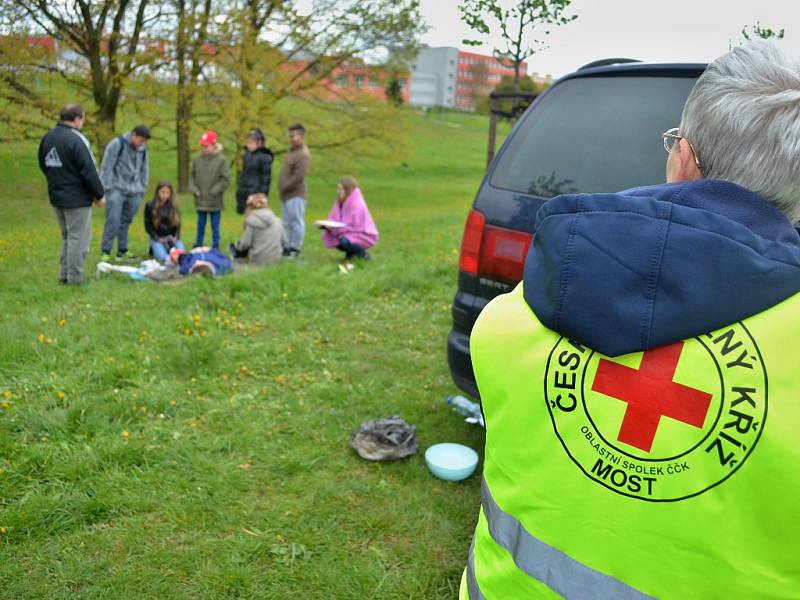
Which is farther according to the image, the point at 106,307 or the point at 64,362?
the point at 106,307

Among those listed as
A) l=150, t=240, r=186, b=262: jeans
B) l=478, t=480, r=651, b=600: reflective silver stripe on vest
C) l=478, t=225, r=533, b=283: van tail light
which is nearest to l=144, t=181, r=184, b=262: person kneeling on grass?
l=150, t=240, r=186, b=262: jeans

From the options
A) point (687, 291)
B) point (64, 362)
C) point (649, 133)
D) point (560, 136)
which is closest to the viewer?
point (687, 291)

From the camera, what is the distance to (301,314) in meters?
6.49

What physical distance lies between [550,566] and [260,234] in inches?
331

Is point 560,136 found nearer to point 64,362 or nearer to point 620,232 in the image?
point 620,232

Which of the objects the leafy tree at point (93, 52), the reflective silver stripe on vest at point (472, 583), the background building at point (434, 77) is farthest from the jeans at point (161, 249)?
the leafy tree at point (93, 52)

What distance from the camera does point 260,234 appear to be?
922cm

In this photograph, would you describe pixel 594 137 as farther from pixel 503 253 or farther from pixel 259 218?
pixel 259 218

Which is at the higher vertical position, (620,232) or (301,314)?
(620,232)

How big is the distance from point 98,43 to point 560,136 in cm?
1780

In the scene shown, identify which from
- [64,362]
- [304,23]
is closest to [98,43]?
[304,23]

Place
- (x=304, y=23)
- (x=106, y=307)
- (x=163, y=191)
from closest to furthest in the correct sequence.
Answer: (x=106, y=307) → (x=163, y=191) → (x=304, y=23)

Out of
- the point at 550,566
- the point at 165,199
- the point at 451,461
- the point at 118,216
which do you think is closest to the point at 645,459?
the point at 550,566

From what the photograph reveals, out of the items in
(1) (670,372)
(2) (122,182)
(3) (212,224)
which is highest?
(1) (670,372)
